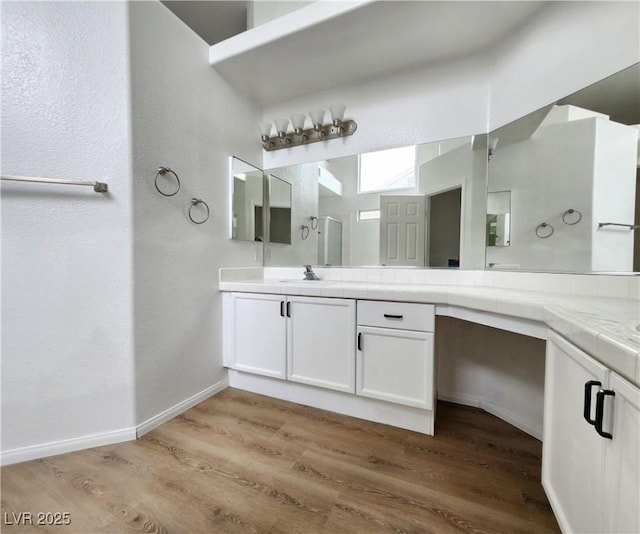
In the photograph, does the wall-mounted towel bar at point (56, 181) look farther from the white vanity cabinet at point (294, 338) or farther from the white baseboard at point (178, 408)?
the white baseboard at point (178, 408)

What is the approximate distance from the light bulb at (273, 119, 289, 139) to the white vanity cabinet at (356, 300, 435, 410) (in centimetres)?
167

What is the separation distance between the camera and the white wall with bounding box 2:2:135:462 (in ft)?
4.02

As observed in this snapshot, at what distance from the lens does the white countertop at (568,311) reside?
1.82ft

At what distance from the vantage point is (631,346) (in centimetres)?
52

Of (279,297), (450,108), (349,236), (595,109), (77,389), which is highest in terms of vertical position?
(450,108)

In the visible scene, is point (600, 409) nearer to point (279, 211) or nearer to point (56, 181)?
point (56, 181)

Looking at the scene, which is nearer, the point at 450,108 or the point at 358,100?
the point at 450,108

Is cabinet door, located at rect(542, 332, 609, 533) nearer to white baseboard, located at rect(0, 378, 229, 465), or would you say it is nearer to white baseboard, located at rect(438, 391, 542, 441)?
white baseboard, located at rect(438, 391, 542, 441)

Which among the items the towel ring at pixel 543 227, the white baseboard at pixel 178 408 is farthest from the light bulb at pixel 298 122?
the white baseboard at pixel 178 408

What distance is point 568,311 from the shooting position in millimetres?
876

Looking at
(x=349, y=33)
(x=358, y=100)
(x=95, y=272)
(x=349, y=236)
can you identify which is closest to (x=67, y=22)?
(x=95, y=272)

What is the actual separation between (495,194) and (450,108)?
0.69 m

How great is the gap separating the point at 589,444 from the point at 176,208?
81.6 inches

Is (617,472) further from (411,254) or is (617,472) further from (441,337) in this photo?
(411,254)
